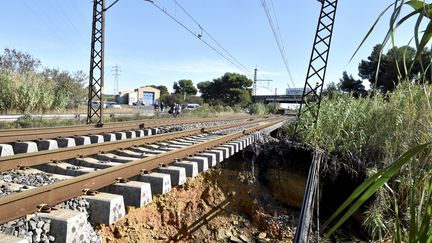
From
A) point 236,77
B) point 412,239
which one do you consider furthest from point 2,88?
point 236,77

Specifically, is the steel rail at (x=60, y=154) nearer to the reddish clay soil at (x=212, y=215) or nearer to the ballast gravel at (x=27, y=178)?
the ballast gravel at (x=27, y=178)

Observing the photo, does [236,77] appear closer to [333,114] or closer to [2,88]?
[2,88]

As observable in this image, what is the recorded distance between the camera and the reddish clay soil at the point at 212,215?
5973 millimetres

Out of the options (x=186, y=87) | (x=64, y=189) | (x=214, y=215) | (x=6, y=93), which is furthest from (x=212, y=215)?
(x=186, y=87)

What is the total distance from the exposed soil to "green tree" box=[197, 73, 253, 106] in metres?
72.0

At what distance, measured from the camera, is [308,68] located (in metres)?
13.4

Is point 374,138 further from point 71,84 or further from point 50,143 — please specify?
point 71,84

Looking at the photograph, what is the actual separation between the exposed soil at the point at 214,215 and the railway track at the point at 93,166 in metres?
0.83

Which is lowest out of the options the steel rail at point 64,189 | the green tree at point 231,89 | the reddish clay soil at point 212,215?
the reddish clay soil at point 212,215

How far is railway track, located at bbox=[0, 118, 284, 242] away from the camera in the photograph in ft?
10.1

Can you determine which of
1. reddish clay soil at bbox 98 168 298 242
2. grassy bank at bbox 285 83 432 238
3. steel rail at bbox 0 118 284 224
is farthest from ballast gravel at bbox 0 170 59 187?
grassy bank at bbox 285 83 432 238

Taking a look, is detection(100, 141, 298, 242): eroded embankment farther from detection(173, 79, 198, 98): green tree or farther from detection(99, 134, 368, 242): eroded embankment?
detection(173, 79, 198, 98): green tree

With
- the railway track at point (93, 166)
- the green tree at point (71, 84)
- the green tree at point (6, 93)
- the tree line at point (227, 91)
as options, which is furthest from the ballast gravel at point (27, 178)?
the tree line at point (227, 91)

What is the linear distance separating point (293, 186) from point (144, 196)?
8213mm
